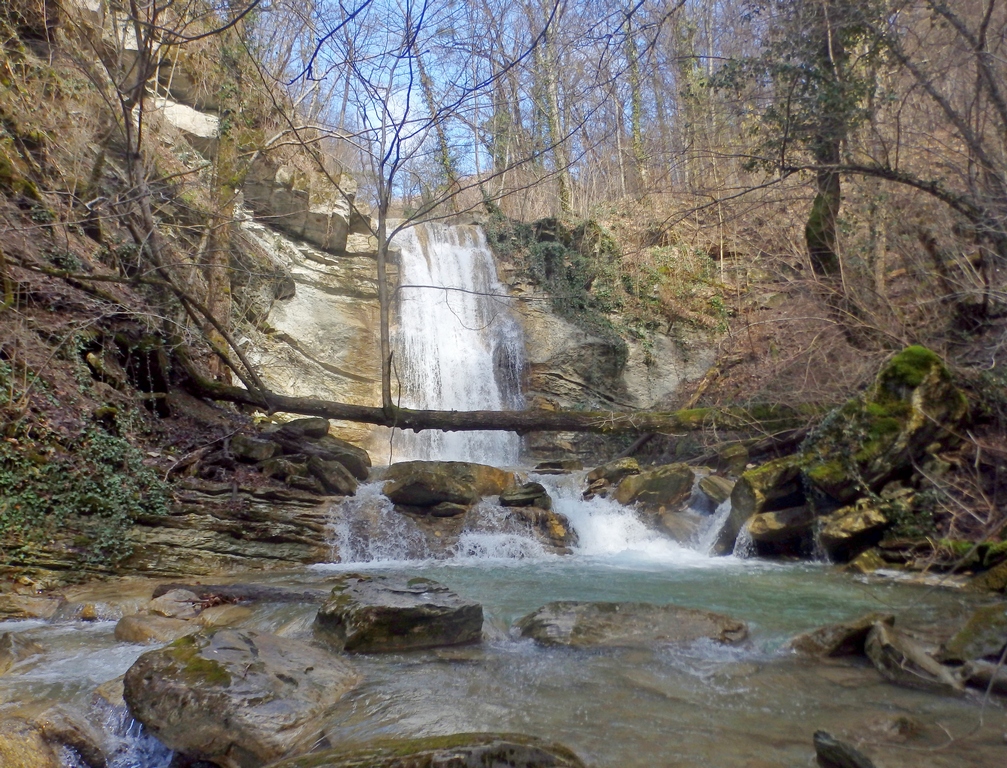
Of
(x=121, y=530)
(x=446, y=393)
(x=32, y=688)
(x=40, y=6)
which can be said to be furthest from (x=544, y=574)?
(x=40, y=6)

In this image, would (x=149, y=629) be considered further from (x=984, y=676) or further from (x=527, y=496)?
(x=527, y=496)

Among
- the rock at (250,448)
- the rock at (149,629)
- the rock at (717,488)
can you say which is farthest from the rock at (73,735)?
the rock at (717,488)

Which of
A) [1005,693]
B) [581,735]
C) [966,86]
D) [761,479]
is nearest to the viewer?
[581,735]

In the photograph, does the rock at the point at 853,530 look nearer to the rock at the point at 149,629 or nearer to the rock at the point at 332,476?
the rock at the point at 332,476

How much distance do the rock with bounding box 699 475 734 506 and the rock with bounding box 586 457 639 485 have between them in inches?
47.0

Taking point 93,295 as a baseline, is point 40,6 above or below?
above

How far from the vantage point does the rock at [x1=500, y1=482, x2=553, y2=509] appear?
31.5ft

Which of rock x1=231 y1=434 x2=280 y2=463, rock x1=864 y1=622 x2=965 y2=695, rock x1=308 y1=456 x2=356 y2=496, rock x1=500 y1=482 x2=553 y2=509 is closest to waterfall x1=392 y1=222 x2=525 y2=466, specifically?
rock x1=500 y1=482 x2=553 y2=509

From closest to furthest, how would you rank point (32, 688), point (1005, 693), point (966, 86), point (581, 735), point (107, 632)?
point (581, 735) < point (1005, 693) < point (32, 688) < point (107, 632) < point (966, 86)

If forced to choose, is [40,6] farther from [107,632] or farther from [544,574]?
[544,574]

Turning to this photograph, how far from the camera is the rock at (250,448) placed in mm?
8742

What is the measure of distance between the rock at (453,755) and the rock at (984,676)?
244 cm

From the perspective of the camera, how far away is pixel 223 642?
396cm

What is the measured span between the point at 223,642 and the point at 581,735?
2124 millimetres
